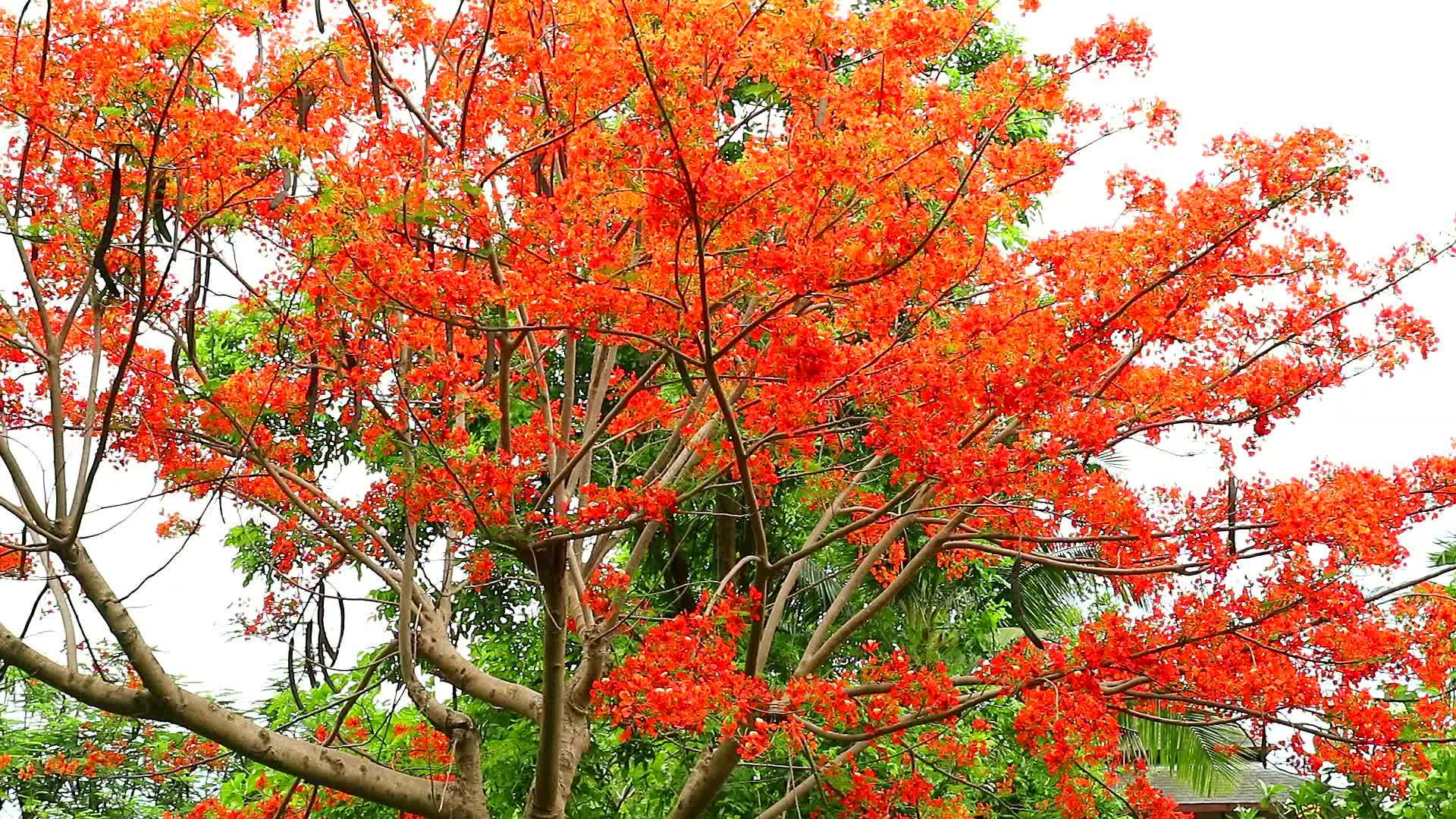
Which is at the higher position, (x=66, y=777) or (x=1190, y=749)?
(x=1190, y=749)

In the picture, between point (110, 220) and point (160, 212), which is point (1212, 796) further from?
point (110, 220)

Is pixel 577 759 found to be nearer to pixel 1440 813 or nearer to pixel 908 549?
pixel 908 549

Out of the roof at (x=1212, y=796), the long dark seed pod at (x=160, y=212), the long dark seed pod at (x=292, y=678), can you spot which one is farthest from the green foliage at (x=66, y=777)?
the roof at (x=1212, y=796)

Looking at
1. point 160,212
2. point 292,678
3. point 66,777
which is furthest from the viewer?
point 66,777

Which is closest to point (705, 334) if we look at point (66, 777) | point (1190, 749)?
point (1190, 749)

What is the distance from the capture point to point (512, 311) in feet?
18.6

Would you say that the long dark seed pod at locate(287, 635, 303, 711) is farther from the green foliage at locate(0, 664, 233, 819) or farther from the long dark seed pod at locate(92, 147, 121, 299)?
the green foliage at locate(0, 664, 233, 819)

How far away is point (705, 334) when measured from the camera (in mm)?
4941

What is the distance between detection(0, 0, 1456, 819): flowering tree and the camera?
5336 millimetres

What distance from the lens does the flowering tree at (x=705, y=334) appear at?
17.5ft

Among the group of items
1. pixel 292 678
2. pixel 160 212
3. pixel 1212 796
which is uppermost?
pixel 1212 796

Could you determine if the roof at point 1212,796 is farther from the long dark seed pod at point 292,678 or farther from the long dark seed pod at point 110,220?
the long dark seed pod at point 110,220

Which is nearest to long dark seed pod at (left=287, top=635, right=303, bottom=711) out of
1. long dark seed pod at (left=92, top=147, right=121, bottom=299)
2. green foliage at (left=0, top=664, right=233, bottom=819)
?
long dark seed pod at (left=92, top=147, right=121, bottom=299)

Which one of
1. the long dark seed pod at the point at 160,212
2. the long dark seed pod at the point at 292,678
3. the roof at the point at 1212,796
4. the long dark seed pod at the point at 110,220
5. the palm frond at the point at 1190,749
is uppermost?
the roof at the point at 1212,796
